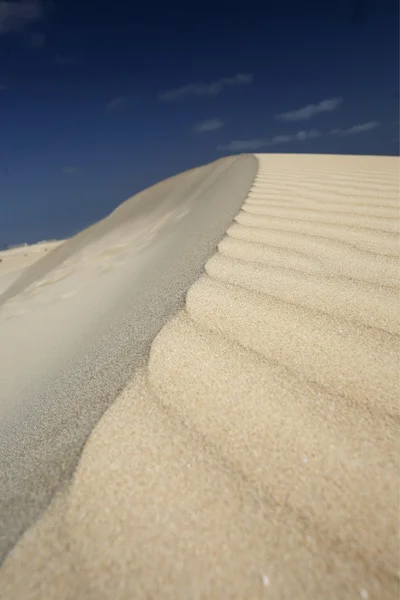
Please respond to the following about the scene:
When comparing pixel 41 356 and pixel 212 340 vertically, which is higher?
pixel 212 340

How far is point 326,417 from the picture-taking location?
2.23 feet

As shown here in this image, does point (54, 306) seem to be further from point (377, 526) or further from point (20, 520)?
point (377, 526)

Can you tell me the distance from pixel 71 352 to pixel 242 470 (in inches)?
32.7

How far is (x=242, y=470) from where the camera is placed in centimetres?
60

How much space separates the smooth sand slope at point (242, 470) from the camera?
48 centimetres

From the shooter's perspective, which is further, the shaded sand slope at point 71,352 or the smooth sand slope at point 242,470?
the shaded sand slope at point 71,352

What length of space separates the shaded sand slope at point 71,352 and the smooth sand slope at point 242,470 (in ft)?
0.19

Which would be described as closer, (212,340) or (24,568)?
(24,568)

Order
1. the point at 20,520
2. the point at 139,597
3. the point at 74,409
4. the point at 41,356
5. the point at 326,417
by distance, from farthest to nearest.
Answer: the point at 41,356 < the point at 74,409 < the point at 326,417 < the point at 20,520 < the point at 139,597

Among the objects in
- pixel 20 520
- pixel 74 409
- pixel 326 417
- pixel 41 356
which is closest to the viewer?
pixel 20 520

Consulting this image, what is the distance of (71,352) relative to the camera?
1.27 m

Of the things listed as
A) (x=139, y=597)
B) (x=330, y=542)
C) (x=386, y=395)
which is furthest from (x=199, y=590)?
(x=386, y=395)

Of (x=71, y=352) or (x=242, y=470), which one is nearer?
(x=242, y=470)

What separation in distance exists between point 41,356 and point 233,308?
2.50ft
